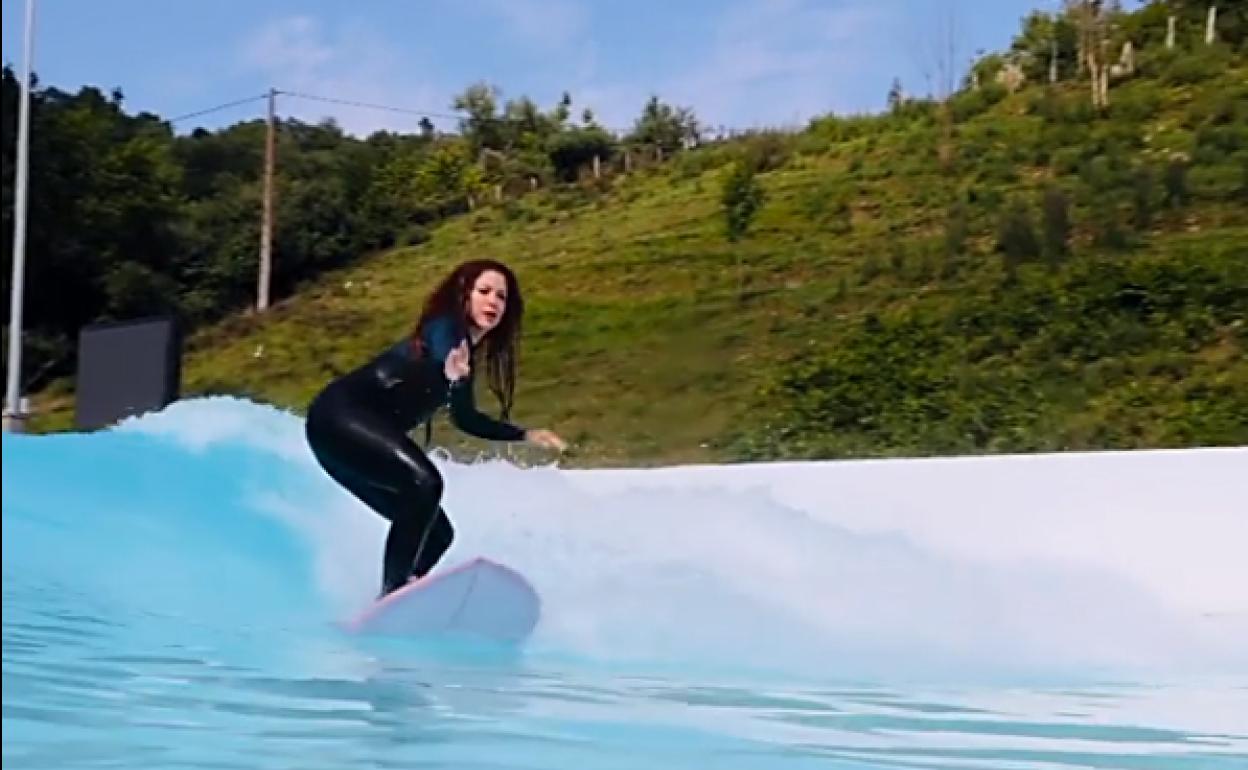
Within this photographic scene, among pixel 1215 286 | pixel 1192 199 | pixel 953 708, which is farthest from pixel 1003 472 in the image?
pixel 1192 199

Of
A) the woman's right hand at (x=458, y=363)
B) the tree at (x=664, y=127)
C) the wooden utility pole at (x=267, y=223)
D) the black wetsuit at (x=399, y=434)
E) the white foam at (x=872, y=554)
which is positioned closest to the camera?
the black wetsuit at (x=399, y=434)

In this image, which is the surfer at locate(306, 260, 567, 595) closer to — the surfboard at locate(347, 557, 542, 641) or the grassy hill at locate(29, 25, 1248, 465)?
the surfboard at locate(347, 557, 542, 641)

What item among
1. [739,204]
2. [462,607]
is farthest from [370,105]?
[462,607]

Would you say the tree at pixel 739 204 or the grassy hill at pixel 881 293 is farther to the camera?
the tree at pixel 739 204

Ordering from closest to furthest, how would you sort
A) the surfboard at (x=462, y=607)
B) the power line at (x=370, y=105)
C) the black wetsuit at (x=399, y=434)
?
the surfboard at (x=462, y=607) < the black wetsuit at (x=399, y=434) < the power line at (x=370, y=105)

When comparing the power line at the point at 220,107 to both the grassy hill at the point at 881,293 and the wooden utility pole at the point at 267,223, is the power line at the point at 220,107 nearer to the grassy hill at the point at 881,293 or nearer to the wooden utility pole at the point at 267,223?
the wooden utility pole at the point at 267,223

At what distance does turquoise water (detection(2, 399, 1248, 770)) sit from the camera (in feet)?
7.87

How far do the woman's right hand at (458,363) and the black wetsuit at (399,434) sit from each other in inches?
0.7

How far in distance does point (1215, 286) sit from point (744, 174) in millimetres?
3324

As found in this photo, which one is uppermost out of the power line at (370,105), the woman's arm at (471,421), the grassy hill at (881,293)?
the power line at (370,105)

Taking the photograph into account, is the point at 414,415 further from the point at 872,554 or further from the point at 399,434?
the point at 872,554

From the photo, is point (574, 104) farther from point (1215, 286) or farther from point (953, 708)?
point (953, 708)

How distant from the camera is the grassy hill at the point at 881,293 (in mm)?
7805

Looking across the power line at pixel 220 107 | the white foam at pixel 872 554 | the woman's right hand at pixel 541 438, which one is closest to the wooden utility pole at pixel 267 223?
the power line at pixel 220 107
